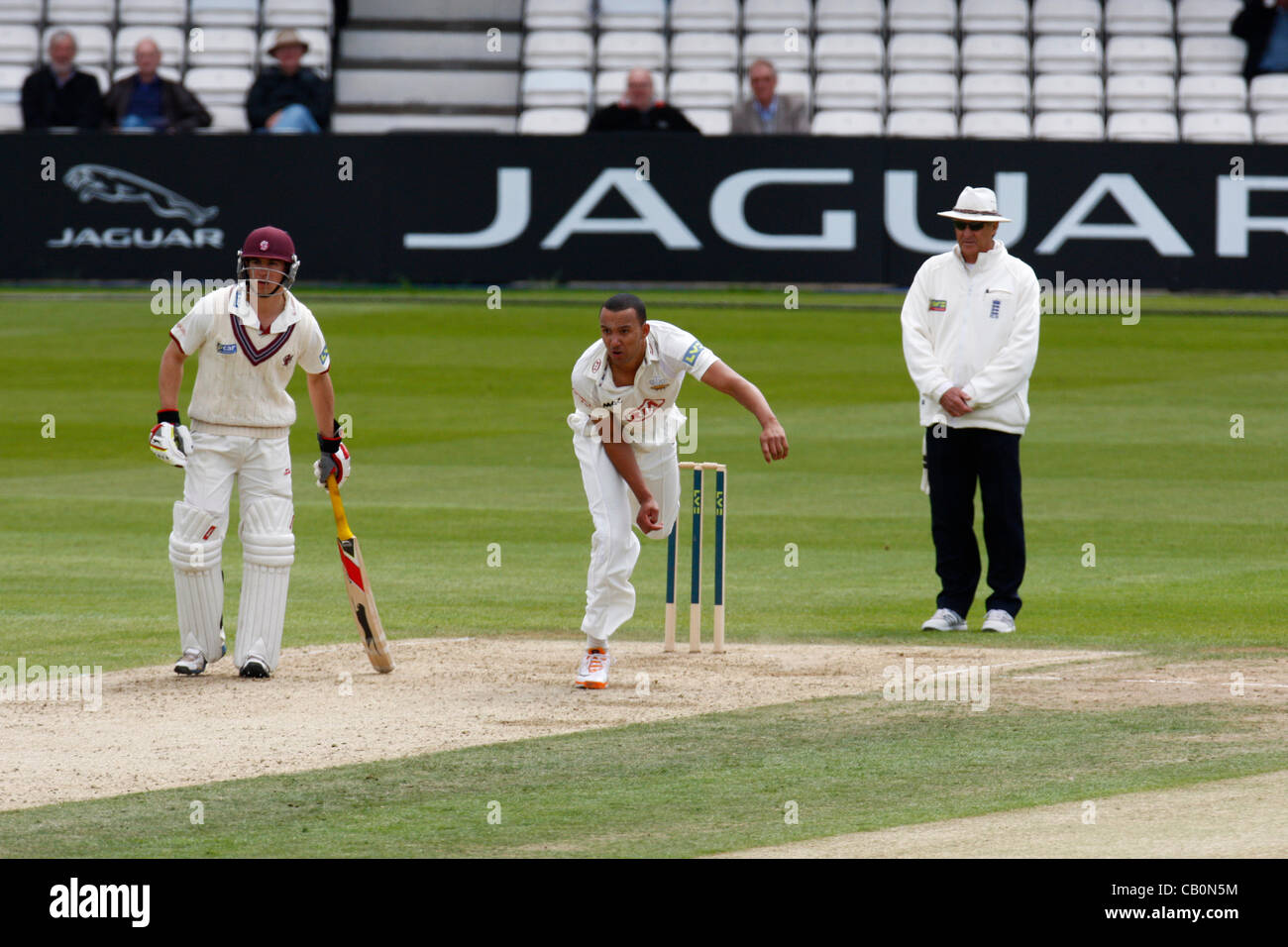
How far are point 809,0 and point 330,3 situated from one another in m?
6.57

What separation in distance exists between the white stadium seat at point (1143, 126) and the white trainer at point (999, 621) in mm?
15812

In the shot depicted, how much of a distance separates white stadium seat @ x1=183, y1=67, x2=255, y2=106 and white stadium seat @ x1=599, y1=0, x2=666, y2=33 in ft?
16.2

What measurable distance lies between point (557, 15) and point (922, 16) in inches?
197

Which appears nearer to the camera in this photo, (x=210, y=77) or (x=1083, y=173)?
(x=1083, y=173)

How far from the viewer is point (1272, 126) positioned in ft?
82.2

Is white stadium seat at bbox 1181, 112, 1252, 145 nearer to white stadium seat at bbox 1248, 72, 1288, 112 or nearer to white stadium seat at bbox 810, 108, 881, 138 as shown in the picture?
white stadium seat at bbox 1248, 72, 1288, 112

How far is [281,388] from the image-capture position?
9.17 m

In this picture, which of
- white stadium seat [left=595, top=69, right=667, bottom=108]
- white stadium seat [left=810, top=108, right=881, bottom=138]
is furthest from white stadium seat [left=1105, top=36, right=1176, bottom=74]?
white stadium seat [left=595, top=69, right=667, bottom=108]

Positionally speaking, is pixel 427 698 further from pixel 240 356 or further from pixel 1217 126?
pixel 1217 126
